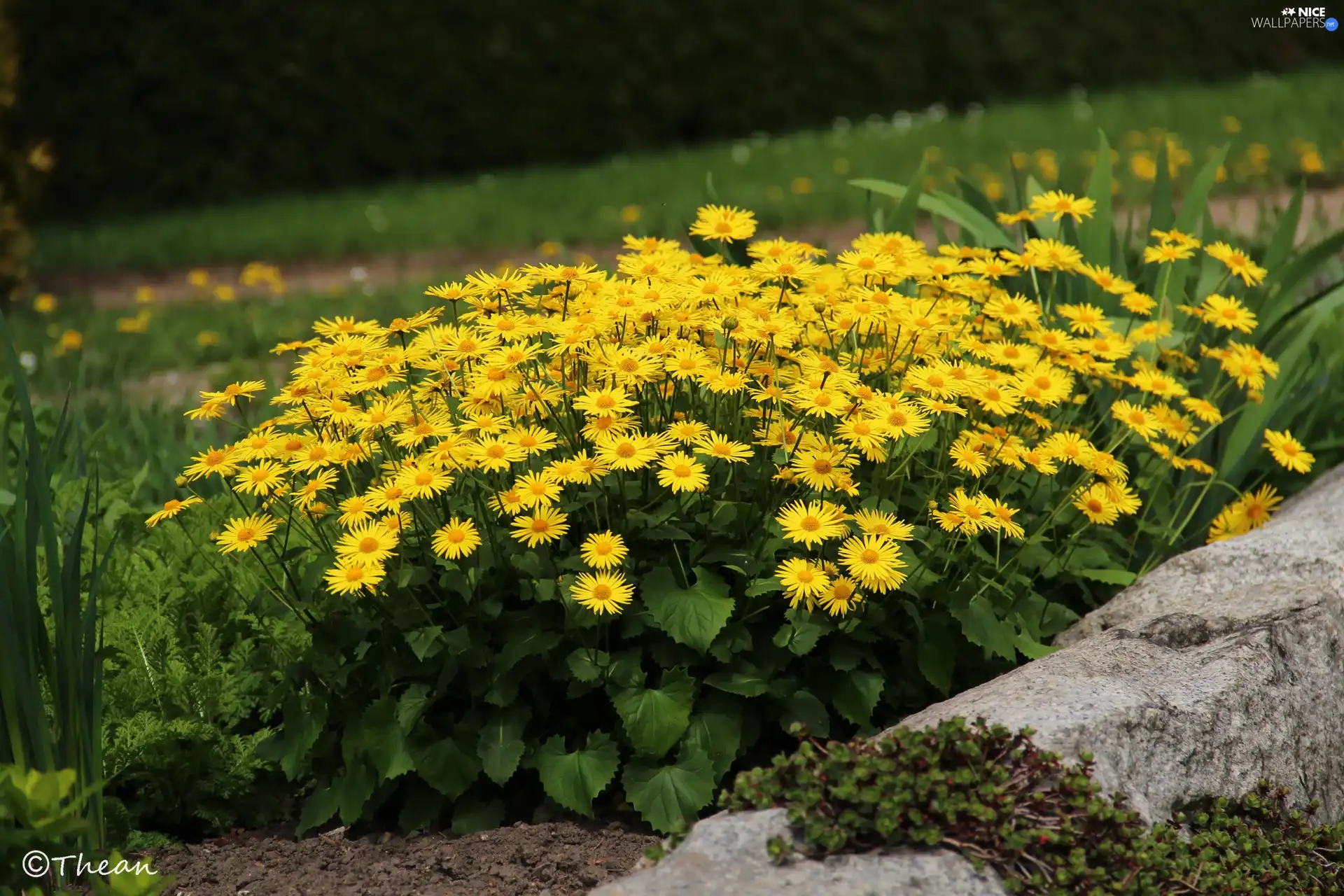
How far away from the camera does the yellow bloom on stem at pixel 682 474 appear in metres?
2.18

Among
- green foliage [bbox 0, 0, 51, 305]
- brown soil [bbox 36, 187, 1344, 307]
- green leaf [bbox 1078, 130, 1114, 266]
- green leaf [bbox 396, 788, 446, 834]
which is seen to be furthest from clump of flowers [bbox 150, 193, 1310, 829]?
green foliage [bbox 0, 0, 51, 305]

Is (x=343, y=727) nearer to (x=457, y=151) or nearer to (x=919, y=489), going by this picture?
(x=919, y=489)

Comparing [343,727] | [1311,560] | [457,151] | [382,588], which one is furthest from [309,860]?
[457,151]

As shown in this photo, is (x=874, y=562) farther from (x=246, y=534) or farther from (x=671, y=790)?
(x=246, y=534)

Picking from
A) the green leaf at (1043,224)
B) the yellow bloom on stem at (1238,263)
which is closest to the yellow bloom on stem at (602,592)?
the yellow bloom on stem at (1238,263)

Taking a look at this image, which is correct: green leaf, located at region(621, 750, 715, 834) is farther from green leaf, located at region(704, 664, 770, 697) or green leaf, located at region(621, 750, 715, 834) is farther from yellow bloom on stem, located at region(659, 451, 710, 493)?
yellow bloom on stem, located at region(659, 451, 710, 493)

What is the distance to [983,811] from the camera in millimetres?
1831

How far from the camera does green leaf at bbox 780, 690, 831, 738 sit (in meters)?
2.35

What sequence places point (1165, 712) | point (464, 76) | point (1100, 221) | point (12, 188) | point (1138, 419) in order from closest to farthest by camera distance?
point (1165, 712) < point (1138, 419) < point (1100, 221) < point (12, 188) < point (464, 76)

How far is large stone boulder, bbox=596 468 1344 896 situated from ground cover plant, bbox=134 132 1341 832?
0.19 meters

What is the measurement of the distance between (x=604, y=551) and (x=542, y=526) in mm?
106

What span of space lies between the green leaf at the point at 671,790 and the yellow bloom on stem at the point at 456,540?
1.53 ft

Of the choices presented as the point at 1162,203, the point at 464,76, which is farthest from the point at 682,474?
the point at 464,76

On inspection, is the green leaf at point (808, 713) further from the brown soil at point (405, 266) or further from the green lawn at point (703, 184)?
the green lawn at point (703, 184)
